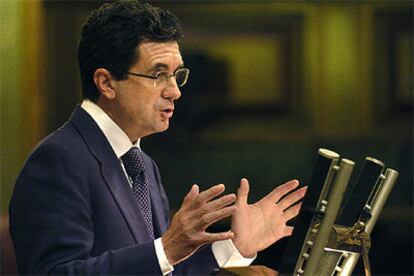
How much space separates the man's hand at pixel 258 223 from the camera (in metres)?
1.89

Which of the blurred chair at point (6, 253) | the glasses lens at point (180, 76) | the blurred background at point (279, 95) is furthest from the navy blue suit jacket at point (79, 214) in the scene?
the blurred background at point (279, 95)

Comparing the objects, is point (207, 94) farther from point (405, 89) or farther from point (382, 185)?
point (382, 185)

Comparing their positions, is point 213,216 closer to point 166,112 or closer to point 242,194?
point 242,194

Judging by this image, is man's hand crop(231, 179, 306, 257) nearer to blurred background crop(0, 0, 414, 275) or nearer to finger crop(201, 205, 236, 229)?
finger crop(201, 205, 236, 229)

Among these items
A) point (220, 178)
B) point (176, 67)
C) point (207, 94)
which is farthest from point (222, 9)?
point (176, 67)

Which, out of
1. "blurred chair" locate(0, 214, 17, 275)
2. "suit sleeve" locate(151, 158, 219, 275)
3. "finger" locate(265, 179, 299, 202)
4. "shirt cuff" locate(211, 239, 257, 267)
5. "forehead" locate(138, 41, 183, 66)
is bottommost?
"blurred chair" locate(0, 214, 17, 275)

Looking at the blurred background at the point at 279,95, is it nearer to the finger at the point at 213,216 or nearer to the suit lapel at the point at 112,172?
the suit lapel at the point at 112,172

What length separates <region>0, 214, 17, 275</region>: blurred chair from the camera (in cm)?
349

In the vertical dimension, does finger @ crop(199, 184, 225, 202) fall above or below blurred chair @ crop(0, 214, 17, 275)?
above

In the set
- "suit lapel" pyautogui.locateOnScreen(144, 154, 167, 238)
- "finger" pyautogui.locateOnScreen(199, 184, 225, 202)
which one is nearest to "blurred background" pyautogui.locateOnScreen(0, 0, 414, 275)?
"suit lapel" pyautogui.locateOnScreen(144, 154, 167, 238)

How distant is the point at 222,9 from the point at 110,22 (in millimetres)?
4019

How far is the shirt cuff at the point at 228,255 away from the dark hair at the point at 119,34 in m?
0.41

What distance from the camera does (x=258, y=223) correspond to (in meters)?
1.91

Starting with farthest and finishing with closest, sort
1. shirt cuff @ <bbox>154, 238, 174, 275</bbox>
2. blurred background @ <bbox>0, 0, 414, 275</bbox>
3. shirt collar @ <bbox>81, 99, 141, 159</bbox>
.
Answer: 1. blurred background @ <bbox>0, 0, 414, 275</bbox>
2. shirt collar @ <bbox>81, 99, 141, 159</bbox>
3. shirt cuff @ <bbox>154, 238, 174, 275</bbox>
